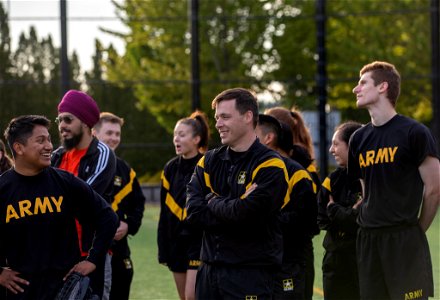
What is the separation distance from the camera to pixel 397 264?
541 centimetres

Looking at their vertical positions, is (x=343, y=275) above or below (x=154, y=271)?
above

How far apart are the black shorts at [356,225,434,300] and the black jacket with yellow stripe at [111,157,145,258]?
2.58m

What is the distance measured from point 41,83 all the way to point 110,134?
1647 centimetres

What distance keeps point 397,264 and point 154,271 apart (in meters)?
6.14

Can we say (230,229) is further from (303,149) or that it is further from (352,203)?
(303,149)

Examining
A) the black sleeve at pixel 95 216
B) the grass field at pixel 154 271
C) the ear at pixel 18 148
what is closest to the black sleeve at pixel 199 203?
the black sleeve at pixel 95 216

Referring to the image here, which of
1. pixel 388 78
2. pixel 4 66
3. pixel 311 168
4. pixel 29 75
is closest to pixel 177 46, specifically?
pixel 29 75

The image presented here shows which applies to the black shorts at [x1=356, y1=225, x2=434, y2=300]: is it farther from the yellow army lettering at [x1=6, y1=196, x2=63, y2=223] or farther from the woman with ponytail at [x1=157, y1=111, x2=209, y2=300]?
the woman with ponytail at [x1=157, y1=111, x2=209, y2=300]

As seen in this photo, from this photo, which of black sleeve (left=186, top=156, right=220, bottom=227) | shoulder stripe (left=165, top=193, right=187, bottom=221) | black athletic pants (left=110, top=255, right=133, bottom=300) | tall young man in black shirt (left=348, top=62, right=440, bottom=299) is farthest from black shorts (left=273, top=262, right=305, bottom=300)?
black athletic pants (left=110, top=255, right=133, bottom=300)

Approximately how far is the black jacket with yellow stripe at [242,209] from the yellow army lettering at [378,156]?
0.75 metres

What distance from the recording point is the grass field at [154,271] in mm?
9492

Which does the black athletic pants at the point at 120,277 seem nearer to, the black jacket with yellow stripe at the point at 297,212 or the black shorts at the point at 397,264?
the black jacket with yellow stripe at the point at 297,212

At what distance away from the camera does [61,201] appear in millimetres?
4969

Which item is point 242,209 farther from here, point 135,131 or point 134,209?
point 135,131
